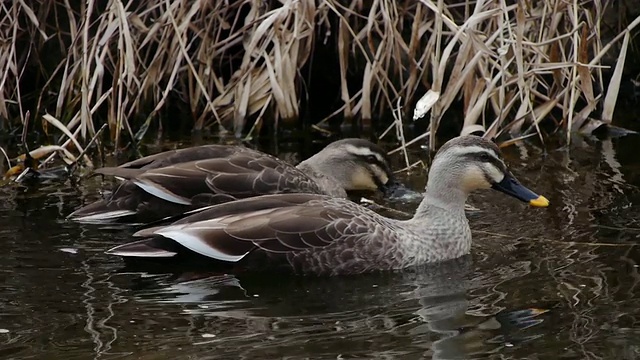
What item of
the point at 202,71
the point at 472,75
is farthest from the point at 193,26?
the point at 472,75

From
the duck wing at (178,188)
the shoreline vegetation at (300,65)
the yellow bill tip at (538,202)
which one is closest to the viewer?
the yellow bill tip at (538,202)

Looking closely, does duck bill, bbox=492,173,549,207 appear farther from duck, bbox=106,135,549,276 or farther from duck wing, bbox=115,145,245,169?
duck wing, bbox=115,145,245,169

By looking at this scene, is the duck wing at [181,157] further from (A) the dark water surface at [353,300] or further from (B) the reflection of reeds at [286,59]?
(B) the reflection of reeds at [286,59]

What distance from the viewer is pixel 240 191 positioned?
762 cm

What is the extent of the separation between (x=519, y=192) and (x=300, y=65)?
3.15m

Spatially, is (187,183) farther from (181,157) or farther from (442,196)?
(442,196)

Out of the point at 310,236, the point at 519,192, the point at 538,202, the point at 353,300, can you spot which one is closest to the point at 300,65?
the point at 519,192

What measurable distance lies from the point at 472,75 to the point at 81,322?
4.12 metres

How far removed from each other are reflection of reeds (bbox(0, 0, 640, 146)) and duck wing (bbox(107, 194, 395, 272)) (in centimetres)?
193

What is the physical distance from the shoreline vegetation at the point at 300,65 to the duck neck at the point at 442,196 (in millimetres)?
1150

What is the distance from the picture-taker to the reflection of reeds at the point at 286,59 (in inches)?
346

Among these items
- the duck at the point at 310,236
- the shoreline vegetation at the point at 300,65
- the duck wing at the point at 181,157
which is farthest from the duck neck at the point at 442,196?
the duck wing at the point at 181,157

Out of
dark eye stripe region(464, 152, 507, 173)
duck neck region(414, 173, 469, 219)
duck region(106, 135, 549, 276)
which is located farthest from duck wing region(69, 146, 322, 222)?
dark eye stripe region(464, 152, 507, 173)

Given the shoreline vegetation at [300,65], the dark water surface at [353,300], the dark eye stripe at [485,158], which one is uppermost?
the shoreline vegetation at [300,65]
